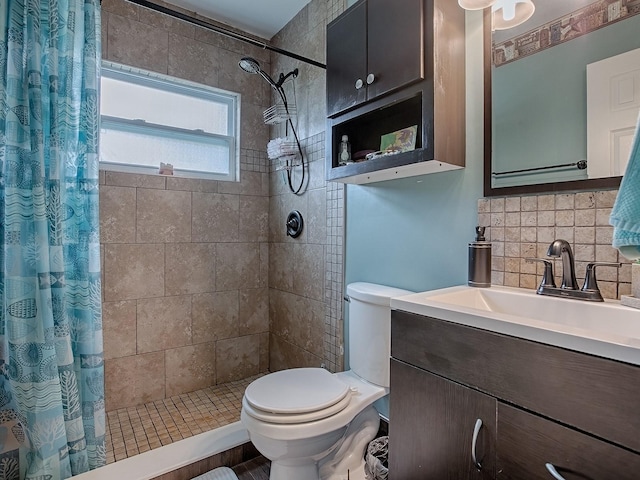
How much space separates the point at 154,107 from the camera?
7.86 ft

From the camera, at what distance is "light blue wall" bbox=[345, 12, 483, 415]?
52.9 inches

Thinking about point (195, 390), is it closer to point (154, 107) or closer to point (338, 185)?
point (338, 185)

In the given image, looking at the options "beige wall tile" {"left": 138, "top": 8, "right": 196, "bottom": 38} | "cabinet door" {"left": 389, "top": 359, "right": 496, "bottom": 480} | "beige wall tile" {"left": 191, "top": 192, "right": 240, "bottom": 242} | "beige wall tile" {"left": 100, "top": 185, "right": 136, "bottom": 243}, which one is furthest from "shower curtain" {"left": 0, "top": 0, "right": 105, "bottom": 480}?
"cabinet door" {"left": 389, "top": 359, "right": 496, "bottom": 480}

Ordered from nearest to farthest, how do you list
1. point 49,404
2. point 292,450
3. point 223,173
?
point 292,450 < point 49,404 < point 223,173

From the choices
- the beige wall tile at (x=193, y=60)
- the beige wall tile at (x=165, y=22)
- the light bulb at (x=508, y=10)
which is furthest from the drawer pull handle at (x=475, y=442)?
the beige wall tile at (x=165, y=22)

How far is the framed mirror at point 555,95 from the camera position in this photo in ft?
3.36

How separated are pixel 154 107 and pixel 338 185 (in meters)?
1.42

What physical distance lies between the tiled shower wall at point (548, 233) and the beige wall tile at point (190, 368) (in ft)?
6.55

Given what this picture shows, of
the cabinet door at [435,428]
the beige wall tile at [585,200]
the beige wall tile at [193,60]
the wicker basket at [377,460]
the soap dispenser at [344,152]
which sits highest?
the beige wall tile at [193,60]

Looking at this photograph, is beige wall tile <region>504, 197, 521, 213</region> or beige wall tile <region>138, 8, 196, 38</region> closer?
beige wall tile <region>504, 197, 521, 213</region>

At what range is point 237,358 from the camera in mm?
2605

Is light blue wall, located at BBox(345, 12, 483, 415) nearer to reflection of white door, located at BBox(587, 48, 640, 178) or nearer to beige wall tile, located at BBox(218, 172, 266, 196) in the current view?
reflection of white door, located at BBox(587, 48, 640, 178)

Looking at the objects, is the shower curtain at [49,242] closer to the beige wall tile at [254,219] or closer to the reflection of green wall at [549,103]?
the beige wall tile at [254,219]

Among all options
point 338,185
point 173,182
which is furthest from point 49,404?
point 338,185
